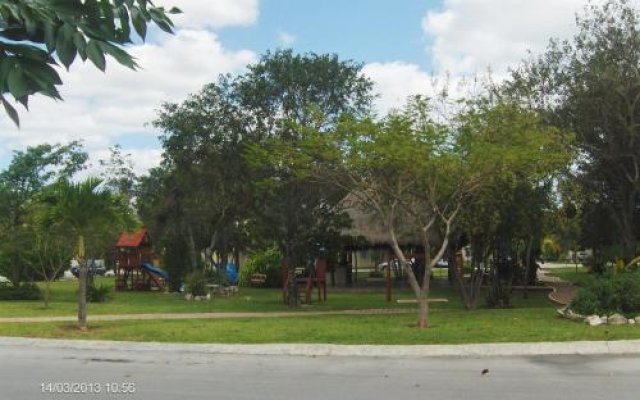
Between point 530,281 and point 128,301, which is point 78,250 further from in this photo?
point 530,281

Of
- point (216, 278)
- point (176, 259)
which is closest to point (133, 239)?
point (176, 259)

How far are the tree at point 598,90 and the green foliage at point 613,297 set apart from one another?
4.85 m

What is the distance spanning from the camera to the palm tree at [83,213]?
52.5ft

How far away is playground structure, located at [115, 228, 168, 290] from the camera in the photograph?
35.2 m

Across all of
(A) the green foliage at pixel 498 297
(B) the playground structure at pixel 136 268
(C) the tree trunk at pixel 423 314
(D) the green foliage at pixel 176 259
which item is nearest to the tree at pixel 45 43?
(C) the tree trunk at pixel 423 314

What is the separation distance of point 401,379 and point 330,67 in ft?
43.4

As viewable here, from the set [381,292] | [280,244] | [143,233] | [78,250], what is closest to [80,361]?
[78,250]

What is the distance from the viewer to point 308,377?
33.2 ft

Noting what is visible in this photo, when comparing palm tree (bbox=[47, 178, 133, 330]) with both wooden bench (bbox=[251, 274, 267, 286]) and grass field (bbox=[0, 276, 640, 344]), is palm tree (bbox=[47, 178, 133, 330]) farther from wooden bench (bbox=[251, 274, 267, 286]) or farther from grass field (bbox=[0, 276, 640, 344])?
wooden bench (bbox=[251, 274, 267, 286])

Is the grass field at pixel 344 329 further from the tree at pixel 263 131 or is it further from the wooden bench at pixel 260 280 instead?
the wooden bench at pixel 260 280

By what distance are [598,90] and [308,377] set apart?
12.7 m

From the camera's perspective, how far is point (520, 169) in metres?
16.5

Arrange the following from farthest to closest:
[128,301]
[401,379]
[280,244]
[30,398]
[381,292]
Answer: [381,292], [128,301], [280,244], [401,379], [30,398]

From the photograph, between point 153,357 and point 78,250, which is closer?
point 153,357
